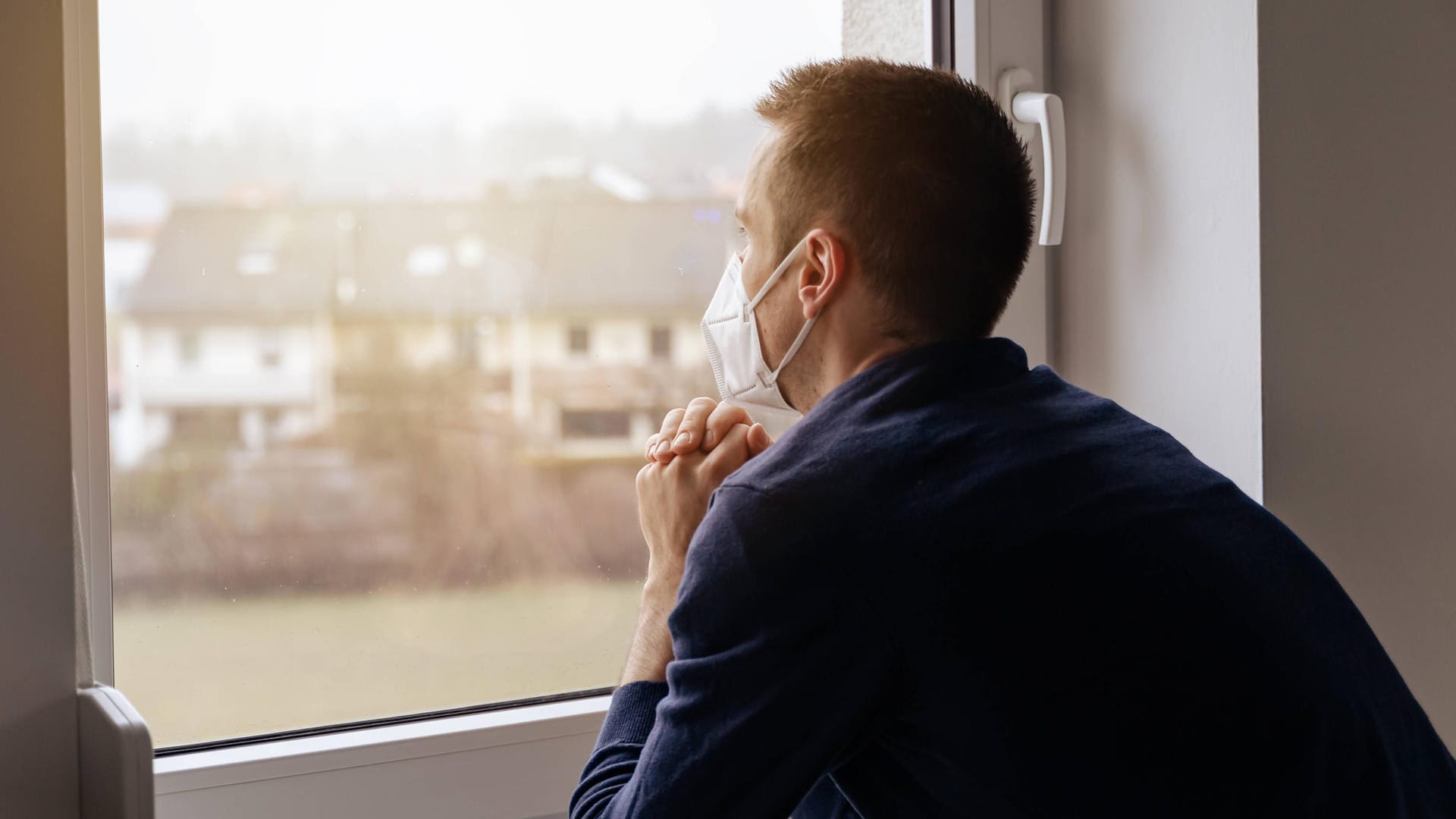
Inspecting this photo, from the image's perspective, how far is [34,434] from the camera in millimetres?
706

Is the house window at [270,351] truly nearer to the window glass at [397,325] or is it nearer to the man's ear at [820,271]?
the window glass at [397,325]

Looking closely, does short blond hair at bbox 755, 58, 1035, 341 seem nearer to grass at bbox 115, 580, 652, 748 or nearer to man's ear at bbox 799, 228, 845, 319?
man's ear at bbox 799, 228, 845, 319

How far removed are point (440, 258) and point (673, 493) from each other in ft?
1.21

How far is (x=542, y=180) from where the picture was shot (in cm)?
117

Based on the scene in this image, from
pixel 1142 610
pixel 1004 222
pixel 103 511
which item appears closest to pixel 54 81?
pixel 103 511

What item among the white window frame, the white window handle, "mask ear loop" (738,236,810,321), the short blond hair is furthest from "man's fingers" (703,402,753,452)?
the white window handle

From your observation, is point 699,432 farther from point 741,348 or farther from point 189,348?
point 189,348

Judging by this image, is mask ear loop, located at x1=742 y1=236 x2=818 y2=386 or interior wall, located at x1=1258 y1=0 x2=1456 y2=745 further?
interior wall, located at x1=1258 y1=0 x2=1456 y2=745

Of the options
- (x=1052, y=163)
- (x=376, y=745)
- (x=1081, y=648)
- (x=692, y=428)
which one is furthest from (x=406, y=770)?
(x=1052, y=163)

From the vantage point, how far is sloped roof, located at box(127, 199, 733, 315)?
1.04 m

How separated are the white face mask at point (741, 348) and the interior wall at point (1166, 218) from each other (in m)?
0.45

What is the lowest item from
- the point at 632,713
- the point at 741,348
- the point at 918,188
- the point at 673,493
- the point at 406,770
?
the point at 406,770

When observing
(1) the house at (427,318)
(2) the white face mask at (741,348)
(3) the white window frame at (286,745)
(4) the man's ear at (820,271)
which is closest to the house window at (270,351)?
(1) the house at (427,318)

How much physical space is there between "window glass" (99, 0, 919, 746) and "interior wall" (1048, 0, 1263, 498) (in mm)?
366
